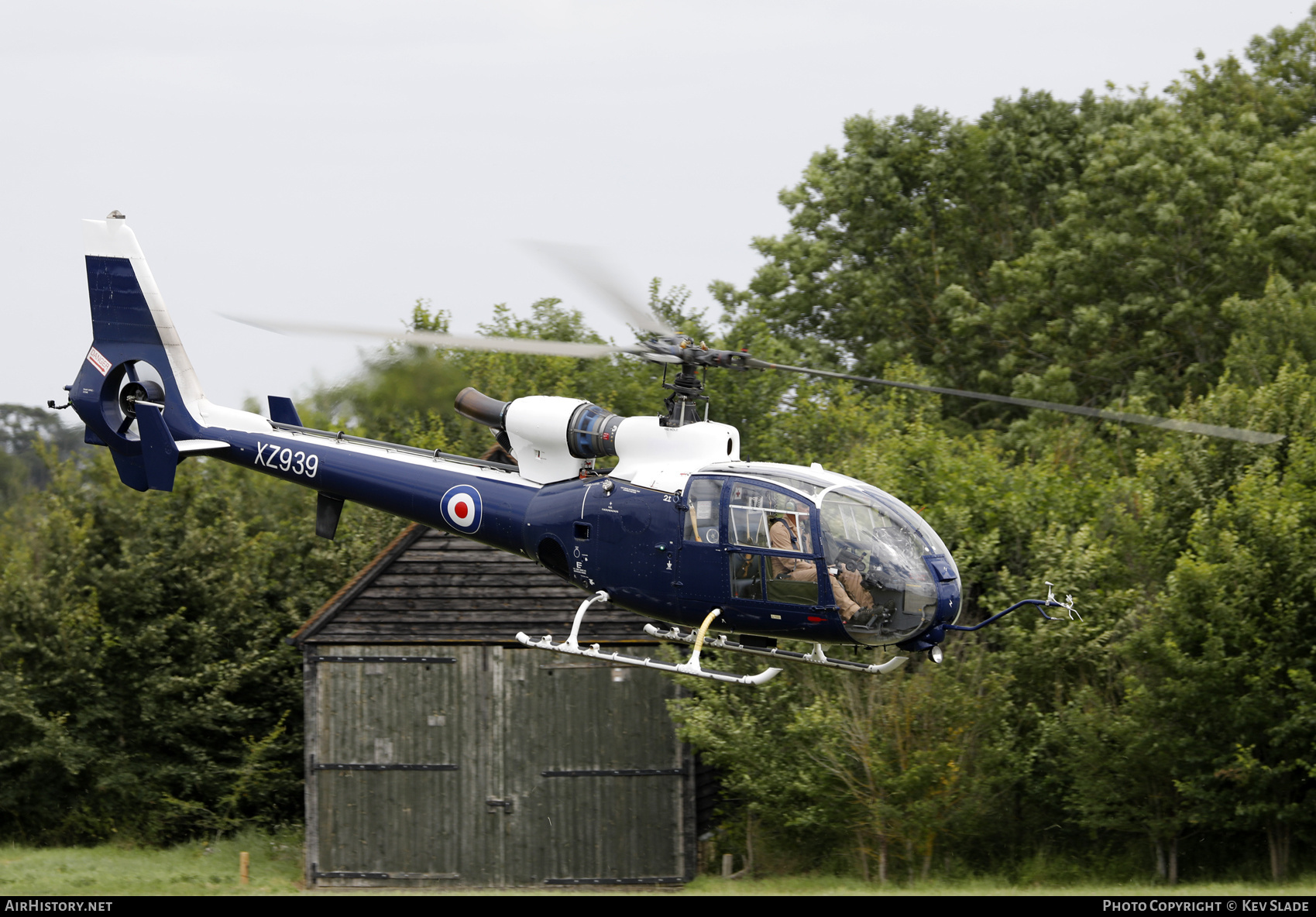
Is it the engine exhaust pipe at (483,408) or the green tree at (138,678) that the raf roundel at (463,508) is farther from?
the green tree at (138,678)

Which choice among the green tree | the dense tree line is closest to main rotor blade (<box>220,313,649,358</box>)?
the dense tree line

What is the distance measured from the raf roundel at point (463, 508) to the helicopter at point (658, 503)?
0.02 metres

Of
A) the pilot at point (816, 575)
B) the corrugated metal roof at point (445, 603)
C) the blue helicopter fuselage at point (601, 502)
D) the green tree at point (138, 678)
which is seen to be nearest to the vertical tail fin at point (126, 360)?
the blue helicopter fuselage at point (601, 502)

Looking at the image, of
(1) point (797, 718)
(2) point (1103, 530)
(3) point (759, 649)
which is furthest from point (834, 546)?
(2) point (1103, 530)

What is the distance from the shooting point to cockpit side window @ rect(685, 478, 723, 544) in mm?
13961

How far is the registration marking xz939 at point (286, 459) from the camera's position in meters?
16.8

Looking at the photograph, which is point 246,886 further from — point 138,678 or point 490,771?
point 138,678

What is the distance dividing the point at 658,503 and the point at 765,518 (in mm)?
1209

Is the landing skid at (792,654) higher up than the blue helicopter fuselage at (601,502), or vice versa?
the blue helicopter fuselage at (601,502)

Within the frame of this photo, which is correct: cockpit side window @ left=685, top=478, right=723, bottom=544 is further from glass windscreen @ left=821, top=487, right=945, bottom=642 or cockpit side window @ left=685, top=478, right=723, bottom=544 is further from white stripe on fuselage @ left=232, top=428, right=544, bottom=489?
white stripe on fuselage @ left=232, top=428, right=544, bottom=489

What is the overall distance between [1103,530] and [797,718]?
27.1 ft

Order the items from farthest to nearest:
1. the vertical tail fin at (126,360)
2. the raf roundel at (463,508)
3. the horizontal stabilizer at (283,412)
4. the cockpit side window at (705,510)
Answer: the vertical tail fin at (126,360)
the horizontal stabilizer at (283,412)
the raf roundel at (463,508)
the cockpit side window at (705,510)

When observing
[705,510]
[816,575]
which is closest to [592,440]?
[705,510]

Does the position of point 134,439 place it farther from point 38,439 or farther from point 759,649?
point 38,439
